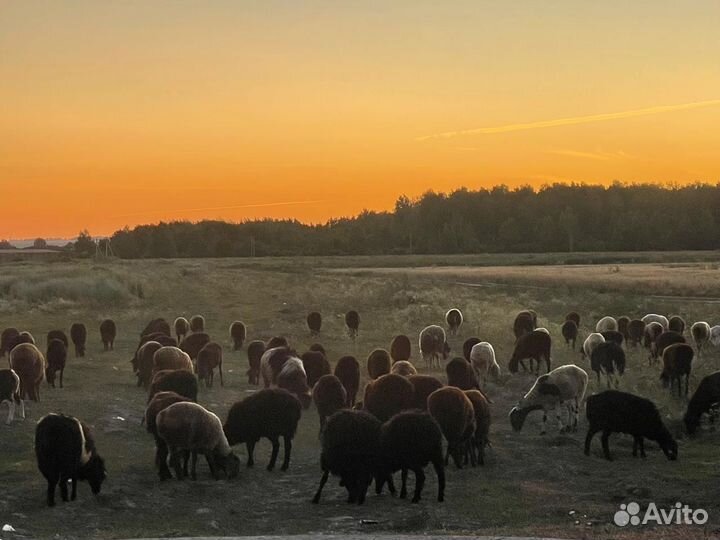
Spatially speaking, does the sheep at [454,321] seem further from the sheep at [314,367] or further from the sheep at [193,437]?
the sheep at [193,437]

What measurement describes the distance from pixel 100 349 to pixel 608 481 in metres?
19.8

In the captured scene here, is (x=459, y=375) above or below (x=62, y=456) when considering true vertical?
above

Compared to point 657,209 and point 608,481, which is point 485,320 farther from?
point 657,209

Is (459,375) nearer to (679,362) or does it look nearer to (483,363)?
(483,363)

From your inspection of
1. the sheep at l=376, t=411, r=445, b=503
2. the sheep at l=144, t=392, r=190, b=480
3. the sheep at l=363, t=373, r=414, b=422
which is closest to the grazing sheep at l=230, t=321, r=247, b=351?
the sheep at l=363, t=373, r=414, b=422

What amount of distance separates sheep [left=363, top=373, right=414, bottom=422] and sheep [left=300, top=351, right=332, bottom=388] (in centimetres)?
462

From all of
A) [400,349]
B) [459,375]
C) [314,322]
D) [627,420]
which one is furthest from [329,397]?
[314,322]

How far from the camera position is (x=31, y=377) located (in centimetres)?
1817

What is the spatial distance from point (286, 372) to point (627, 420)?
23.7 ft

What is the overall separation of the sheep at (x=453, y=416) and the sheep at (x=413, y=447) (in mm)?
1573

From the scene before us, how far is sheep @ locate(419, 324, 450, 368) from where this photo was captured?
25.1 metres

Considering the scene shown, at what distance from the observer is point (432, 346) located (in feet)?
82.4

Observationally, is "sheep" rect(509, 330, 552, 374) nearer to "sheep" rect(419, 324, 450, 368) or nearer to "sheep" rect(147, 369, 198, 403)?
"sheep" rect(419, 324, 450, 368)

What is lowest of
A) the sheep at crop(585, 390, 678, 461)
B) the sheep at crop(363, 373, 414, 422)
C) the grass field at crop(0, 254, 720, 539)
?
the grass field at crop(0, 254, 720, 539)
